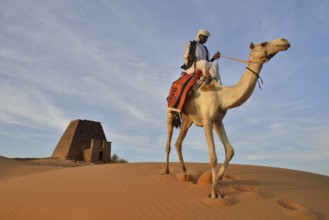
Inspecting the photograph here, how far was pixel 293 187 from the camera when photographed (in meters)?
8.71

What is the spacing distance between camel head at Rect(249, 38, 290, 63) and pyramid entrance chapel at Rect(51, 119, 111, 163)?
3045 cm

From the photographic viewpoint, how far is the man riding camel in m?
7.61

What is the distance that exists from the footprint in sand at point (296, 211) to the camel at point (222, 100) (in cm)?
133

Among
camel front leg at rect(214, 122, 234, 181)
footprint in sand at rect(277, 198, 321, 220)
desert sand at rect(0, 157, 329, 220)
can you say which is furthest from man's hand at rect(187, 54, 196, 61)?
footprint in sand at rect(277, 198, 321, 220)

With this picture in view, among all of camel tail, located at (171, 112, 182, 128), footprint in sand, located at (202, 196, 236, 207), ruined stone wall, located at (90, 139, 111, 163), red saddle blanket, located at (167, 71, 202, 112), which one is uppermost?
ruined stone wall, located at (90, 139, 111, 163)

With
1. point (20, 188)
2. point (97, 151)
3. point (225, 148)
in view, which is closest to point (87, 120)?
point (97, 151)

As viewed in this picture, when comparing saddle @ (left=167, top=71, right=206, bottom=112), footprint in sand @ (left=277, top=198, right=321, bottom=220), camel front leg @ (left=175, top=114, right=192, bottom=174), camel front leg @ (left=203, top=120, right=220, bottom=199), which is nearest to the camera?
footprint in sand @ (left=277, top=198, right=321, bottom=220)

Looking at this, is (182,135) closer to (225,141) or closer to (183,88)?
(183,88)

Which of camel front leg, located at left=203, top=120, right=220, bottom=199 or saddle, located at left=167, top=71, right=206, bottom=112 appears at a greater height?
saddle, located at left=167, top=71, right=206, bottom=112

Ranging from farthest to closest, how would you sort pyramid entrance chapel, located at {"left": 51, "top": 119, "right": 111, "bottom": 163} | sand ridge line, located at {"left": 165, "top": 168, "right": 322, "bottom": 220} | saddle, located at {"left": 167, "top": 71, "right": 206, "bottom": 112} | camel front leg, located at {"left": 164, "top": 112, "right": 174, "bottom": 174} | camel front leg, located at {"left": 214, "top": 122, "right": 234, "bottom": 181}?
pyramid entrance chapel, located at {"left": 51, "top": 119, "right": 111, "bottom": 163}, camel front leg, located at {"left": 164, "top": 112, "right": 174, "bottom": 174}, saddle, located at {"left": 167, "top": 71, "right": 206, "bottom": 112}, camel front leg, located at {"left": 214, "top": 122, "right": 234, "bottom": 181}, sand ridge line, located at {"left": 165, "top": 168, "right": 322, "bottom": 220}

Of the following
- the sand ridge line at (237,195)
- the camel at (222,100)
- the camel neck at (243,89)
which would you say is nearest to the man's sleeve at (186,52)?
the camel at (222,100)

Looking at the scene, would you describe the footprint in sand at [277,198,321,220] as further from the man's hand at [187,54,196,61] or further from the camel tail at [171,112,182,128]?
the man's hand at [187,54,196,61]

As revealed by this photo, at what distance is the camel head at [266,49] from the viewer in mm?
6199

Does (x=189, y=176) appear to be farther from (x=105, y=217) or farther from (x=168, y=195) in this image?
(x=105, y=217)
